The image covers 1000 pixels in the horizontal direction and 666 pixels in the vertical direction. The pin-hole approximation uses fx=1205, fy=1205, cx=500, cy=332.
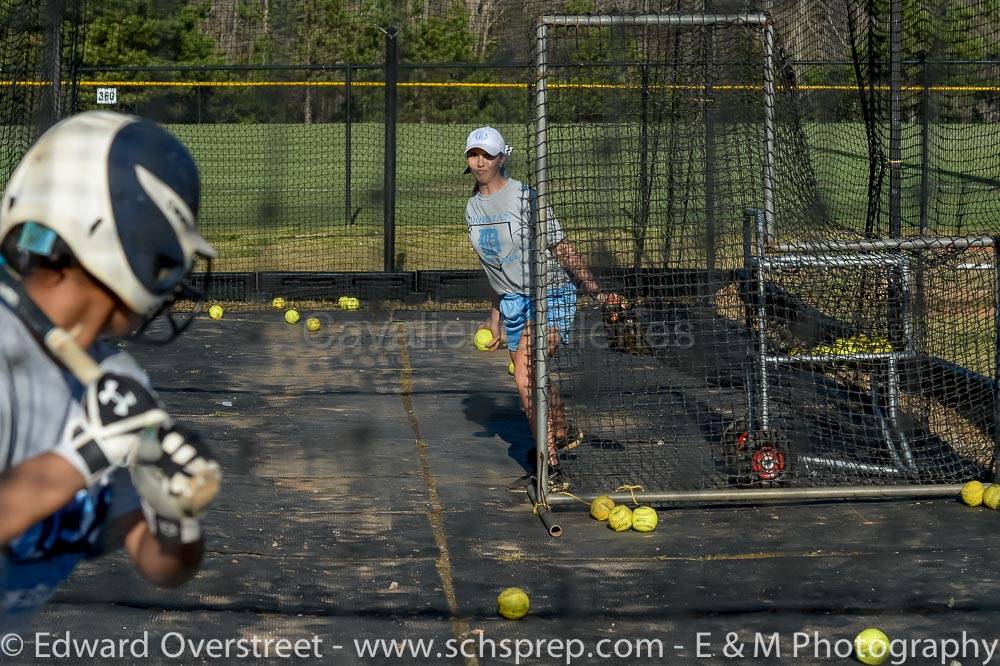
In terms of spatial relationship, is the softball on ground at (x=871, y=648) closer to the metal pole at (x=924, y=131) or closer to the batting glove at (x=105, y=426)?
the batting glove at (x=105, y=426)

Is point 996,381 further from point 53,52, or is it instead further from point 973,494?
point 53,52

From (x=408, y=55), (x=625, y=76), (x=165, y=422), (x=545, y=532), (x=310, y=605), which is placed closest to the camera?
(x=165, y=422)

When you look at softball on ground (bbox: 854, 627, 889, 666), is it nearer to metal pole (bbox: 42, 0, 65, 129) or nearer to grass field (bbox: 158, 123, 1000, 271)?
metal pole (bbox: 42, 0, 65, 129)

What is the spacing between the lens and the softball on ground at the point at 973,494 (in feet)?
21.6

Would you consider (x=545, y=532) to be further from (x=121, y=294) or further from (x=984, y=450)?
(x=121, y=294)

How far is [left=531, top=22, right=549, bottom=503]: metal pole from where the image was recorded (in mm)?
6344

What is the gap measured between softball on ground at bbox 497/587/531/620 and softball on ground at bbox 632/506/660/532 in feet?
4.21

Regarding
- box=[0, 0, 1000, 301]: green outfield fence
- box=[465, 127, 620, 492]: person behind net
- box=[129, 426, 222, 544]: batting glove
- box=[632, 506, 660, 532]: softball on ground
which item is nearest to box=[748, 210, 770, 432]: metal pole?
box=[465, 127, 620, 492]: person behind net

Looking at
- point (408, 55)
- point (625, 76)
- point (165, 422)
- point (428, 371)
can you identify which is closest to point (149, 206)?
point (165, 422)

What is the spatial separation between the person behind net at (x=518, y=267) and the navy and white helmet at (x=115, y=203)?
4.60 m

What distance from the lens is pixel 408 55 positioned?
15336 millimetres

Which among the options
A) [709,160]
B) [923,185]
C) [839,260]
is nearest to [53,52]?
[709,160]

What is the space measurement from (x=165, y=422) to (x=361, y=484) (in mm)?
4980

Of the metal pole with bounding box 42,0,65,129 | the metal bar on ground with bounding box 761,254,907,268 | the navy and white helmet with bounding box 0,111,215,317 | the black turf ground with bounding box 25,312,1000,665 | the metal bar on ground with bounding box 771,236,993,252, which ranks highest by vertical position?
the metal pole with bounding box 42,0,65,129
